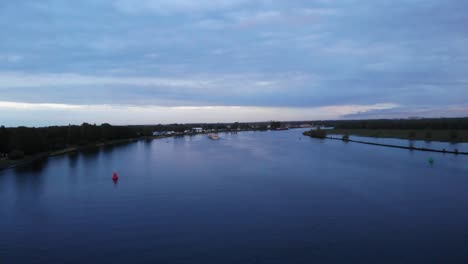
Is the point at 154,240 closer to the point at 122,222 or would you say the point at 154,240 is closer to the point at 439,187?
the point at 122,222

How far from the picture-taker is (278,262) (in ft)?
28.5

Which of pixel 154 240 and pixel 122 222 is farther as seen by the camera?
pixel 122 222

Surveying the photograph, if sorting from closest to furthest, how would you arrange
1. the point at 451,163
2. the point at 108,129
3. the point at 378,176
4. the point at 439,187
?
the point at 439,187, the point at 378,176, the point at 451,163, the point at 108,129

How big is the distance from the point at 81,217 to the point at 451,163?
26.8 meters

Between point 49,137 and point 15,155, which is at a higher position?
point 49,137

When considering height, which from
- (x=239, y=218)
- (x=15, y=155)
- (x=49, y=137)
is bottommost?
(x=239, y=218)

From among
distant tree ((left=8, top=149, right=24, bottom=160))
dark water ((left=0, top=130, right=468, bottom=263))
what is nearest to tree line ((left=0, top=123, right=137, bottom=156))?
distant tree ((left=8, top=149, right=24, bottom=160))

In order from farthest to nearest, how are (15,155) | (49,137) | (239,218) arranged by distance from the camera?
(49,137) < (15,155) < (239,218)

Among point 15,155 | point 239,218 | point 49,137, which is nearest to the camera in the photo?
point 239,218

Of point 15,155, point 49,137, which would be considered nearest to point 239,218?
point 15,155

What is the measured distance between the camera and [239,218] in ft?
40.7

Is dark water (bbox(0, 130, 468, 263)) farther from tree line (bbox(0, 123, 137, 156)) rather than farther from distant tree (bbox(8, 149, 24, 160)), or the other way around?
tree line (bbox(0, 123, 137, 156))

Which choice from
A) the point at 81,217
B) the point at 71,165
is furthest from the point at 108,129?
the point at 81,217

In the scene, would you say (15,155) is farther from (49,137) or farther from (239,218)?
(239,218)
